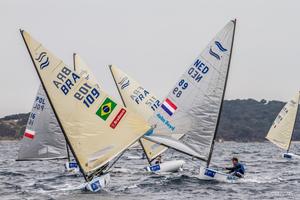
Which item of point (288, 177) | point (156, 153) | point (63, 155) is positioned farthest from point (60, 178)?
point (288, 177)

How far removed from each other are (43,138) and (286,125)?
33.2 metres

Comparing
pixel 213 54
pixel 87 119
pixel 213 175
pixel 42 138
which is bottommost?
pixel 213 175

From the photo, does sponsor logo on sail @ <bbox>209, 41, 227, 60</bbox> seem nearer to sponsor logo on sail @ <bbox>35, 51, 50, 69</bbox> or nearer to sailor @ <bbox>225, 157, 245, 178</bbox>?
sailor @ <bbox>225, 157, 245, 178</bbox>

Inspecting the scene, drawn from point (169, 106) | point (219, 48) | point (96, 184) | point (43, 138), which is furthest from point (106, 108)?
point (43, 138)

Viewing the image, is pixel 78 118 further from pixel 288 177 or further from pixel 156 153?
pixel 288 177

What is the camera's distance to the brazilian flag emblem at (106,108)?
22641mm

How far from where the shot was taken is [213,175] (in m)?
27.1

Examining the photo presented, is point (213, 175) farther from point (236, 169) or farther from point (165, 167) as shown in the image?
point (165, 167)

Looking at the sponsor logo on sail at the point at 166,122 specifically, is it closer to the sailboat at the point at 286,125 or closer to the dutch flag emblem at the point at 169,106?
the dutch flag emblem at the point at 169,106

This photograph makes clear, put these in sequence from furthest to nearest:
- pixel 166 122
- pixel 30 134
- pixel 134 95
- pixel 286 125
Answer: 1. pixel 286 125
2. pixel 134 95
3. pixel 30 134
4. pixel 166 122

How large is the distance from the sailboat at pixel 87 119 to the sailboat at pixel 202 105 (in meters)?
4.14

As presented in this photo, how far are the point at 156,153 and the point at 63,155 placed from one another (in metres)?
5.34

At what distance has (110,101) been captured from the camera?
2264 centimetres

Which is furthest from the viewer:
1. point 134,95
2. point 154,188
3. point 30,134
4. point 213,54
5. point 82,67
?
point 82,67
